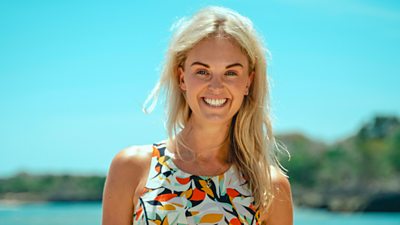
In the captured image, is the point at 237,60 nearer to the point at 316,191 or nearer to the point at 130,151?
the point at 130,151

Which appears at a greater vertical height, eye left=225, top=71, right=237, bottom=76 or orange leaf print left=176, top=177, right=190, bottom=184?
eye left=225, top=71, right=237, bottom=76

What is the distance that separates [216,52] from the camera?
3039 millimetres

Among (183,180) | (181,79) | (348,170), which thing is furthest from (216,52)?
→ (348,170)

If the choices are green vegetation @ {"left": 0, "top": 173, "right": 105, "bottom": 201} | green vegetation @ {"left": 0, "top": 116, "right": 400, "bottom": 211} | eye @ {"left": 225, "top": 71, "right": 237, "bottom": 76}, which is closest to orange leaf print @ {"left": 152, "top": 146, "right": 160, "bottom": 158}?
eye @ {"left": 225, "top": 71, "right": 237, "bottom": 76}

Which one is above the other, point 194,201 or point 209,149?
point 209,149

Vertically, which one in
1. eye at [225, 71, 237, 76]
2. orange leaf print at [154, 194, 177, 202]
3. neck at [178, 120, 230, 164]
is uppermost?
eye at [225, 71, 237, 76]

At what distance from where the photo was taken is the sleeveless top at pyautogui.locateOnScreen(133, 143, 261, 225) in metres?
2.98

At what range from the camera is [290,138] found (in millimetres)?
82438

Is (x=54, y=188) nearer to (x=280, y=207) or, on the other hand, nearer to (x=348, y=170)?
(x=348, y=170)

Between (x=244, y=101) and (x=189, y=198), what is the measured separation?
50 centimetres

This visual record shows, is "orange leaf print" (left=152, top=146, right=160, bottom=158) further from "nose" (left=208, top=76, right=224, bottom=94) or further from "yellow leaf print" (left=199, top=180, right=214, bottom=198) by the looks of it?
"nose" (left=208, top=76, right=224, bottom=94)

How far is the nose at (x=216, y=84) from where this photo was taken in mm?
2979

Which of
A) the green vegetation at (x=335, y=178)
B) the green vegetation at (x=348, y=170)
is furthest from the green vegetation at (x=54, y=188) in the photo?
the green vegetation at (x=348, y=170)

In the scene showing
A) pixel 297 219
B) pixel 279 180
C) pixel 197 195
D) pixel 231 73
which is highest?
pixel 297 219
